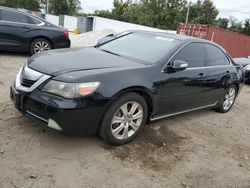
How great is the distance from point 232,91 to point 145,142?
3075 millimetres

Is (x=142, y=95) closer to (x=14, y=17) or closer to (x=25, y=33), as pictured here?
(x=25, y=33)

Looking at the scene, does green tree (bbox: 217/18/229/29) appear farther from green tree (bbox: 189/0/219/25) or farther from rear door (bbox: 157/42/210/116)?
rear door (bbox: 157/42/210/116)

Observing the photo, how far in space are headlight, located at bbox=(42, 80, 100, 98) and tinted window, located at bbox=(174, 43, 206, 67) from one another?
65.2 inches

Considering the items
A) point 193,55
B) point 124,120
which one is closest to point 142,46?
point 193,55

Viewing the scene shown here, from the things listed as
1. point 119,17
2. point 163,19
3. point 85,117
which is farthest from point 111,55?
point 119,17

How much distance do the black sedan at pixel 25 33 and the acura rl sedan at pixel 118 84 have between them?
4.62 metres

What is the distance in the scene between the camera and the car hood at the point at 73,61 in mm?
3654

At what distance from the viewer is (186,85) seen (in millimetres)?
4660

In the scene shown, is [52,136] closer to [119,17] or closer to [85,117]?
[85,117]

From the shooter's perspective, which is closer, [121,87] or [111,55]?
[121,87]

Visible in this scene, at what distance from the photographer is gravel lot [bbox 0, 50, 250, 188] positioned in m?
3.18

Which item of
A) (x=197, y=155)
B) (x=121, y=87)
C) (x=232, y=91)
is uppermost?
(x=121, y=87)

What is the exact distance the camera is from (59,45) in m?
9.50

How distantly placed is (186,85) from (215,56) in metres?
1.35
